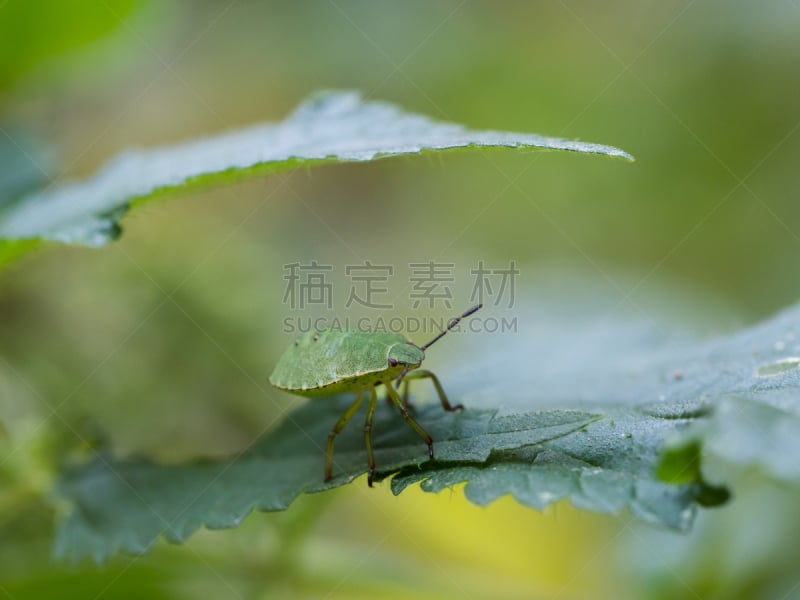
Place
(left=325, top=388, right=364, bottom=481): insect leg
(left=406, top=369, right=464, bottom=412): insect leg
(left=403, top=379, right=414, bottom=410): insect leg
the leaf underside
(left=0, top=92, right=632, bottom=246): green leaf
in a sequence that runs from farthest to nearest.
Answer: (left=403, top=379, right=414, bottom=410): insect leg, (left=406, top=369, right=464, bottom=412): insect leg, (left=325, top=388, right=364, bottom=481): insect leg, (left=0, top=92, right=632, bottom=246): green leaf, the leaf underside

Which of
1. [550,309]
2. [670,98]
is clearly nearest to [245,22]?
[670,98]

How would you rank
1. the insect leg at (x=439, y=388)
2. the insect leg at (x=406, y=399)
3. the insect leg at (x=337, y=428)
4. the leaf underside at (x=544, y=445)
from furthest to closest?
the insect leg at (x=406, y=399) → the insect leg at (x=439, y=388) → the insect leg at (x=337, y=428) → the leaf underside at (x=544, y=445)

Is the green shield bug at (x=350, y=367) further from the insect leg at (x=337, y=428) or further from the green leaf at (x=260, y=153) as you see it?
the green leaf at (x=260, y=153)

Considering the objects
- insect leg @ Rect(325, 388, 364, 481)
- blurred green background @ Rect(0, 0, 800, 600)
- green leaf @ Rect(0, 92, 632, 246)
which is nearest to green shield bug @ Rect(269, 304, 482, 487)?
insect leg @ Rect(325, 388, 364, 481)

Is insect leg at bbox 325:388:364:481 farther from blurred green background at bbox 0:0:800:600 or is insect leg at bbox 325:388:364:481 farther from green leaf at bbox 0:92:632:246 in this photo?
green leaf at bbox 0:92:632:246

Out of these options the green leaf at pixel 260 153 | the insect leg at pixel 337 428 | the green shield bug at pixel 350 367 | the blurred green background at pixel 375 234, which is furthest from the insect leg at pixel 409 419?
the green leaf at pixel 260 153

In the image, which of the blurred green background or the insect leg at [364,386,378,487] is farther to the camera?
the blurred green background

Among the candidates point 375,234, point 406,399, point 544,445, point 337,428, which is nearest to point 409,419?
point 337,428
